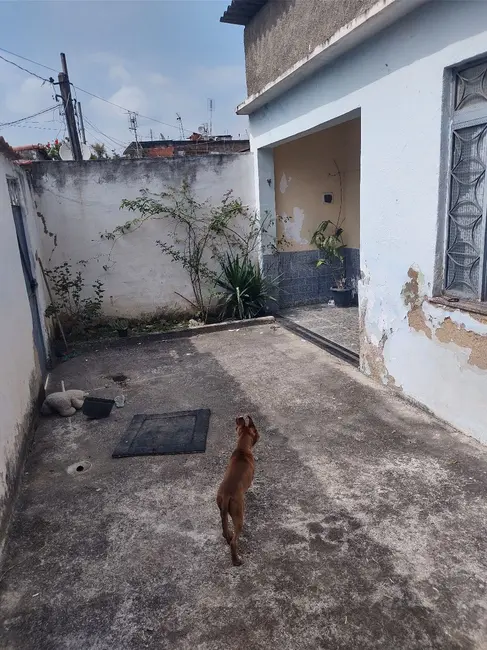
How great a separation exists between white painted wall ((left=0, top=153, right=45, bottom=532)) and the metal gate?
233mm

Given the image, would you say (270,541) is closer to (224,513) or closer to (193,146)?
(224,513)

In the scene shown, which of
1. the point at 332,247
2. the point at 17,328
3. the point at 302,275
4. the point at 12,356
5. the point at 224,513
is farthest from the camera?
the point at 302,275

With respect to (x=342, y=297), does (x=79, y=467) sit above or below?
below

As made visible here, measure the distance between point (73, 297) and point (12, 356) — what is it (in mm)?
3511

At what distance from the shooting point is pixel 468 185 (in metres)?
3.08

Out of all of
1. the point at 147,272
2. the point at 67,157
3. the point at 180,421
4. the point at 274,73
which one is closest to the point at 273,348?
the point at 180,421

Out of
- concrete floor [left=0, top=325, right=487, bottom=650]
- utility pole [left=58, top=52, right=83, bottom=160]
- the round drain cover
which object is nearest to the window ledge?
concrete floor [left=0, top=325, right=487, bottom=650]

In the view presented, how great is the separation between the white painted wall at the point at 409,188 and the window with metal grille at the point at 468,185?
113 millimetres

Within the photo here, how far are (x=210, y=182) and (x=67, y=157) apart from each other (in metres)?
2.42

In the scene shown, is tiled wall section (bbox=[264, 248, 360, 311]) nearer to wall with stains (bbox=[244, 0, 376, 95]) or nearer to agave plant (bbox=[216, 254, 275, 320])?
agave plant (bbox=[216, 254, 275, 320])

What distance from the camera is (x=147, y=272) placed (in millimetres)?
6871

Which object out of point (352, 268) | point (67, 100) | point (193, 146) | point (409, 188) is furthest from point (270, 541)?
point (193, 146)

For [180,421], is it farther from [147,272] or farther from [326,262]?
[326,262]

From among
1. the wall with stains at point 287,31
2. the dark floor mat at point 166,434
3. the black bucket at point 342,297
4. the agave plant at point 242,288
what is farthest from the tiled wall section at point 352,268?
the dark floor mat at point 166,434
